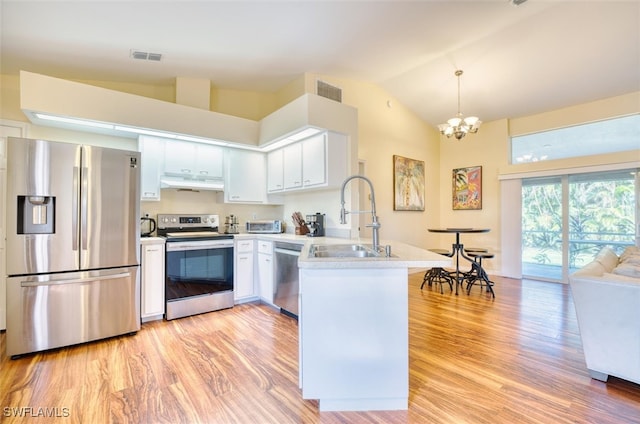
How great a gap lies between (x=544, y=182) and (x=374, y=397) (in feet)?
17.6

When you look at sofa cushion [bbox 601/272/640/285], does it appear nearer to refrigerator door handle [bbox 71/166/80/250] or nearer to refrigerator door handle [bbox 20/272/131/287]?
refrigerator door handle [bbox 20/272/131/287]

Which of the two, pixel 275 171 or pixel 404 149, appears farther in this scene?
pixel 404 149

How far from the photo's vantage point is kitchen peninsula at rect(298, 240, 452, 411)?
1608 mm

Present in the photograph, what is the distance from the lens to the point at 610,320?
Result: 6.18 ft

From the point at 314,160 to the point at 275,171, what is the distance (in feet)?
Result: 2.66

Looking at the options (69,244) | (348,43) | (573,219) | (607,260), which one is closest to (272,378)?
(69,244)

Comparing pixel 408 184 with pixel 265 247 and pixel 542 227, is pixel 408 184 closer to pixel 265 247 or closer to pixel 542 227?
pixel 542 227

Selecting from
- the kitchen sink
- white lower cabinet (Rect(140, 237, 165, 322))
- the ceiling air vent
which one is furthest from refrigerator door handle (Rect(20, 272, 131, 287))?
the ceiling air vent

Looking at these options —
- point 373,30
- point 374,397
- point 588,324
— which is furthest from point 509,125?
point 374,397

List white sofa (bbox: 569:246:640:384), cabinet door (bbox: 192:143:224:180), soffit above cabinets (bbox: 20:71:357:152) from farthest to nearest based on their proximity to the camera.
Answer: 1. cabinet door (bbox: 192:143:224:180)
2. soffit above cabinets (bbox: 20:71:357:152)
3. white sofa (bbox: 569:246:640:384)

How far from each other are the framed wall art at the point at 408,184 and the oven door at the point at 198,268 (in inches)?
126

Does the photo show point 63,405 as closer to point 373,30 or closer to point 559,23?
point 373,30

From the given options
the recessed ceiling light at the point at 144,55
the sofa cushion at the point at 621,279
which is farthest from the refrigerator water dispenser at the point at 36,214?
the sofa cushion at the point at 621,279

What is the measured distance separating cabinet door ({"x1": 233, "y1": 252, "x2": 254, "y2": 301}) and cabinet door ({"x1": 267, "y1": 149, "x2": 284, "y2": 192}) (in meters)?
1.01
